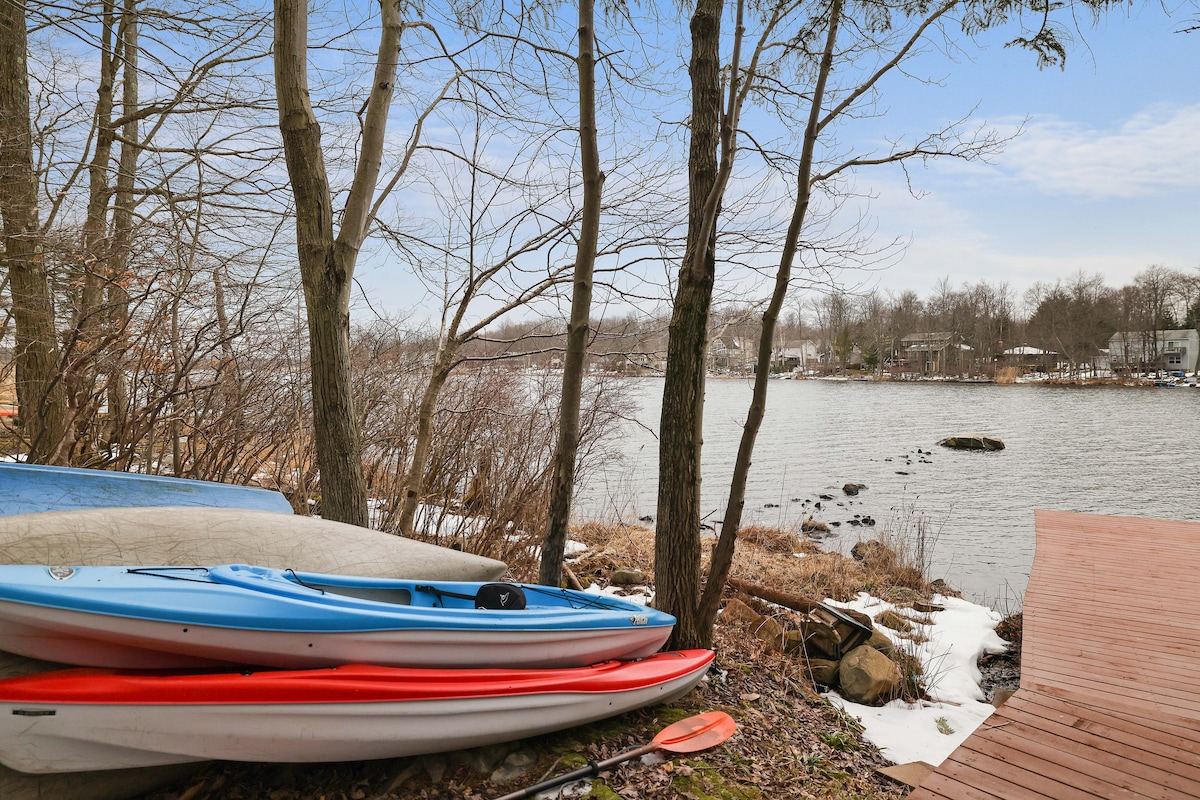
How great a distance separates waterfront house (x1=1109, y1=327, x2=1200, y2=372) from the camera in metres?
58.2

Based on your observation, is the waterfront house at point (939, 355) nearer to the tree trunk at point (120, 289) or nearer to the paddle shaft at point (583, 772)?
the tree trunk at point (120, 289)

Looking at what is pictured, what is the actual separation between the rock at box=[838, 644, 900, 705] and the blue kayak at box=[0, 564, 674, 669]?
101 inches

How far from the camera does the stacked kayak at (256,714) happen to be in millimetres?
2172

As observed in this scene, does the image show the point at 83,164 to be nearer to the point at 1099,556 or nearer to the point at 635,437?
the point at 1099,556

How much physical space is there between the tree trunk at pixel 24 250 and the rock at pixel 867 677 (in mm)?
6208

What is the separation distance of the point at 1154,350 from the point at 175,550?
7336cm

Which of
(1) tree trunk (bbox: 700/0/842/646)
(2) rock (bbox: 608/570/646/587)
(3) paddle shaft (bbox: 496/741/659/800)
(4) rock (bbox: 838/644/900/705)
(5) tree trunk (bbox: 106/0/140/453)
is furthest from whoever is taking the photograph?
(2) rock (bbox: 608/570/646/587)

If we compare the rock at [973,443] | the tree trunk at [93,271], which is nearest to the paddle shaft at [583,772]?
the tree trunk at [93,271]

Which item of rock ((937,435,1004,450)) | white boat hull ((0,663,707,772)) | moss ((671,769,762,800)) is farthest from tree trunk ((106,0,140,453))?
rock ((937,435,1004,450))

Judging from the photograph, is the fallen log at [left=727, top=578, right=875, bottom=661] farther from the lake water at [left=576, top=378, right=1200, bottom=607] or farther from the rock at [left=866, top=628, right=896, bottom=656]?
the lake water at [left=576, top=378, right=1200, bottom=607]

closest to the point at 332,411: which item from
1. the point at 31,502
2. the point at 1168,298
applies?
the point at 31,502

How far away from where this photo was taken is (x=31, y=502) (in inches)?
134

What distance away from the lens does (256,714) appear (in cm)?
232

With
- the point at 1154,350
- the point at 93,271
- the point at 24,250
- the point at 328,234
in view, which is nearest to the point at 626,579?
the point at 328,234
